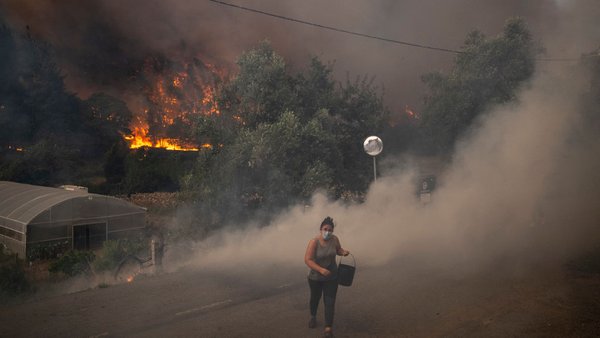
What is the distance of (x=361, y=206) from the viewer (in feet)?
47.8

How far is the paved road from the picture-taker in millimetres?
6398

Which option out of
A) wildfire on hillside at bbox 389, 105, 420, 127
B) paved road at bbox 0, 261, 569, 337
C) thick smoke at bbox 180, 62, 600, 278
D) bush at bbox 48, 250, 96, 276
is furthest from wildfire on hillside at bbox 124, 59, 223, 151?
paved road at bbox 0, 261, 569, 337

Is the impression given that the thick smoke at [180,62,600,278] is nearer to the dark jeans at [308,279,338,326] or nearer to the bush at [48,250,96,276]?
the bush at [48,250,96,276]

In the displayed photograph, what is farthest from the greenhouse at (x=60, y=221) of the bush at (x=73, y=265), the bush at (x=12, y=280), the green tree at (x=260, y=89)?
the green tree at (x=260, y=89)

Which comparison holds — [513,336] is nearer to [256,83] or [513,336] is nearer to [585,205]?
[256,83]

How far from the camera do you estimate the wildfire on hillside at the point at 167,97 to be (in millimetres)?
59656

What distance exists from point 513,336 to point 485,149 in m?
10.8

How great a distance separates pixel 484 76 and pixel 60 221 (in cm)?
2329

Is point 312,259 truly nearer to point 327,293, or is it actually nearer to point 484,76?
point 327,293

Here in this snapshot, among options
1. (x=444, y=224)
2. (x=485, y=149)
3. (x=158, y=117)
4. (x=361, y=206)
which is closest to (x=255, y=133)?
(x=361, y=206)

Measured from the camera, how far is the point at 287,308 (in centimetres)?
734

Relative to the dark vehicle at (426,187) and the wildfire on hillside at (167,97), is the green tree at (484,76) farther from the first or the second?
the wildfire on hillside at (167,97)

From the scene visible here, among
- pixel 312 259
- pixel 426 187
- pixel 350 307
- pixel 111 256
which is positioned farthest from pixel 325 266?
pixel 426 187

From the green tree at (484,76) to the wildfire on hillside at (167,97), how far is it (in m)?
38.0
